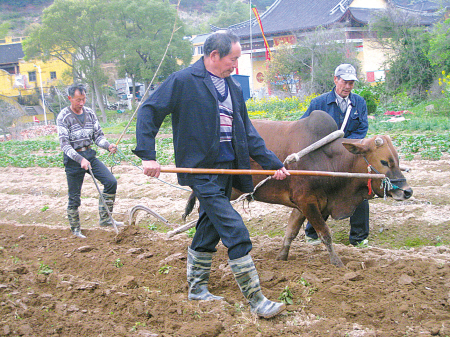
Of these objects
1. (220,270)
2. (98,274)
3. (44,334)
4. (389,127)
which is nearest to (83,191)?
(98,274)

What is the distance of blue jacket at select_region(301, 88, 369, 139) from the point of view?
17.6 feet

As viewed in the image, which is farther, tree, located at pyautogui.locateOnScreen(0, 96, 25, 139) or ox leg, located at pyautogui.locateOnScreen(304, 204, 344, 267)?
tree, located at pyautogui.locateOnScreen(0, 96, 25, 139)

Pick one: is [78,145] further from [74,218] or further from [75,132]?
Answer: [74,218]

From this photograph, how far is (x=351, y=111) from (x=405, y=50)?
2057 cm

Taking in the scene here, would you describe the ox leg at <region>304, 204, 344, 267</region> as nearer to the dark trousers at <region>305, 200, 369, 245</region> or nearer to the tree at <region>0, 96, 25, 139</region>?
the dark trousers at <region>305, 200, 369, 245</region>

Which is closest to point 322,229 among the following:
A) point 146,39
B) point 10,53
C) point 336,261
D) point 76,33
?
point 336,261

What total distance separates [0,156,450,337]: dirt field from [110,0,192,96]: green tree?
27.2 m

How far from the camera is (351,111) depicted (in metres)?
5.36

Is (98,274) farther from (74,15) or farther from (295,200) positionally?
(74,15)

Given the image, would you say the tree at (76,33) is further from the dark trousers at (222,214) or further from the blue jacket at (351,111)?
the dark trousers at (222,214)

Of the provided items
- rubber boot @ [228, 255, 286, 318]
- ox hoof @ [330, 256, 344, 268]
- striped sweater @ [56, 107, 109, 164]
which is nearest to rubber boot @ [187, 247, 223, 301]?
rubber boot @ [228, 255, 286, 318]

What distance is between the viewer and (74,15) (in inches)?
1352

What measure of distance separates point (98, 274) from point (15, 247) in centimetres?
189

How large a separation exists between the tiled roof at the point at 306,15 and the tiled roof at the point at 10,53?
83.5 ft
